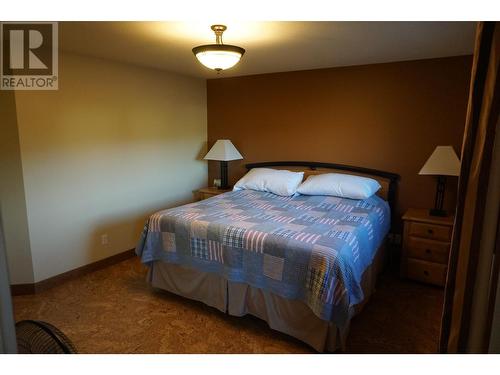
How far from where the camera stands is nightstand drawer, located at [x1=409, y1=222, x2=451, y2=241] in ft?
9.24

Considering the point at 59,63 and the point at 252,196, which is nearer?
the point at 59,63

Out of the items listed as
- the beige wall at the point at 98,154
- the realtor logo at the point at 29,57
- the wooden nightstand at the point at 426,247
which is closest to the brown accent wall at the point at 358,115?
the wooden nightstand at the point at 426,247

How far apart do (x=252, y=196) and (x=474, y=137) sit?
260cm

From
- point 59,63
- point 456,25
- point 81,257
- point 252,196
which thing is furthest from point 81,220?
point 456,25

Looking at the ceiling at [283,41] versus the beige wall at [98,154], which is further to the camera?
the beige wall at [98,154]

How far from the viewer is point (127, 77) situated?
345 centimetres

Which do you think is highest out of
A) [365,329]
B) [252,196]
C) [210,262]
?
[252,196]

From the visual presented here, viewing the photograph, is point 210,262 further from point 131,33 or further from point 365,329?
point 131,33

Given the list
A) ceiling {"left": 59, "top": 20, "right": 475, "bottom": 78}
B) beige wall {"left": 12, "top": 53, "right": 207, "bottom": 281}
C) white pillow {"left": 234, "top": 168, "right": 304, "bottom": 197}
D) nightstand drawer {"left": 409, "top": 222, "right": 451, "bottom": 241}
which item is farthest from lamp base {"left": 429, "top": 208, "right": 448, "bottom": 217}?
beige wall {"left": 12, "top": 53, "right": 207, "bottom": 281}

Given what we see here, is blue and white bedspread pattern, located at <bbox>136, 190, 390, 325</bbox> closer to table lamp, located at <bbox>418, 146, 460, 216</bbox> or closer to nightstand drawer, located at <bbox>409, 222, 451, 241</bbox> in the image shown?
nightstand drawer, located at <bbox>409, 222, 451, 241</bbox>

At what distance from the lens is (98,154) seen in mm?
3273

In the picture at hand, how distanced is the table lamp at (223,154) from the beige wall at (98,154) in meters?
0.44

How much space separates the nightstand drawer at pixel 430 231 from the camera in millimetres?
2815

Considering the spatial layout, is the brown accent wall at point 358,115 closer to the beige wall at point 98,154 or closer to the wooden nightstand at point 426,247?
the wooden nightstand at point 426,247
